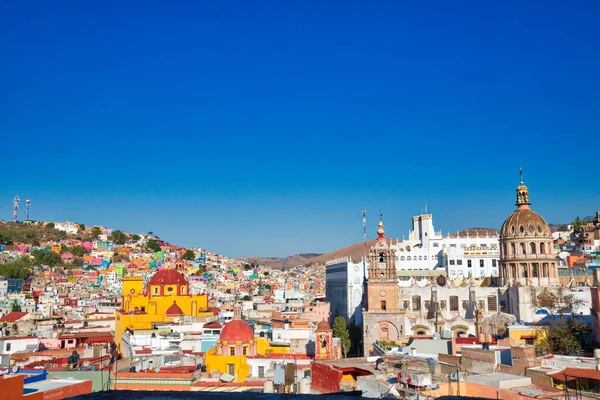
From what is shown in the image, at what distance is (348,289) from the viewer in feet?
183

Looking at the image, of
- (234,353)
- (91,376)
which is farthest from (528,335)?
(91,376)

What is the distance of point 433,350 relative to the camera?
27156 millimetres

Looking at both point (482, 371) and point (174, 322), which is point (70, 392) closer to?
point (482, 371)

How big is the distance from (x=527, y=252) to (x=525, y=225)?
6.95 feet

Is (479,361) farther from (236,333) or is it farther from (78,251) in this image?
(78,251)

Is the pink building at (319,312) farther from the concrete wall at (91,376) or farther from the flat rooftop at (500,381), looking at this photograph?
the flat rooftop at (500,381)

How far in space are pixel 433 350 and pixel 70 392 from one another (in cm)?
1914

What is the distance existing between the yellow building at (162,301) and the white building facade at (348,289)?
1393cm

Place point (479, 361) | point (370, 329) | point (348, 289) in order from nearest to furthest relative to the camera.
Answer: point (479, 361) → point (370, 329) → point (348, 289)

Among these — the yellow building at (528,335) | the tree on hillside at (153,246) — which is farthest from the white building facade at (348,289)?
the tree on hillside at (153,246)

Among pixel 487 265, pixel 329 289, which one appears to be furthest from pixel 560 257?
pixel 329 289

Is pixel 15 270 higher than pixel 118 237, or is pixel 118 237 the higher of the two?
pixel 118 237

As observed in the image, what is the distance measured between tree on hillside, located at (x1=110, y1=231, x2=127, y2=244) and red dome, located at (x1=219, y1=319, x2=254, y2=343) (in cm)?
13921

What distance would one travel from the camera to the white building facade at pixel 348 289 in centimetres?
5491
